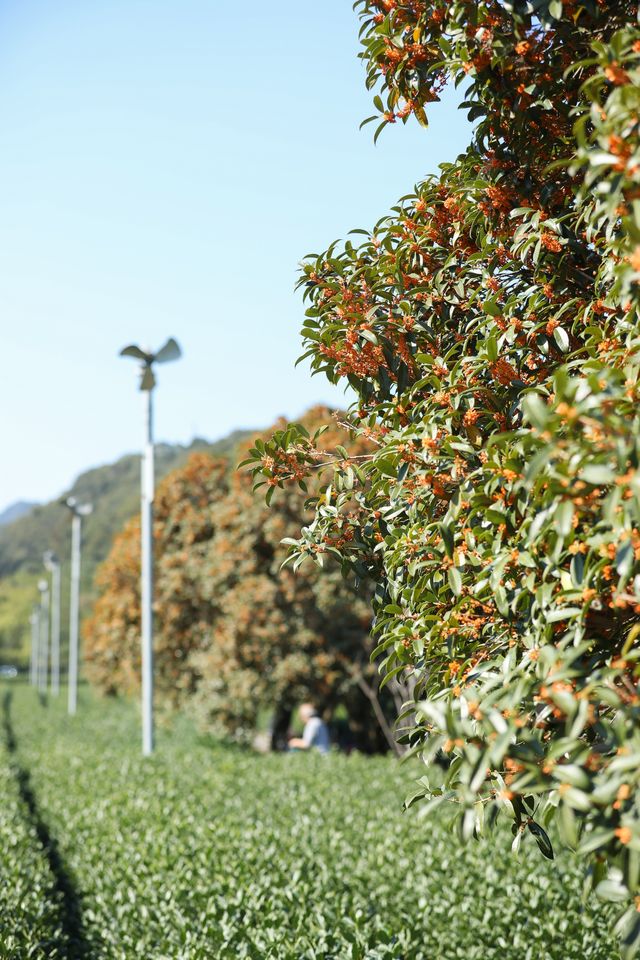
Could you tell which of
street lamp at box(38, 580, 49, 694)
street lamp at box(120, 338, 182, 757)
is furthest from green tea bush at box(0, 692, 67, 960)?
street lamp at box(38, 580, 49, 694)

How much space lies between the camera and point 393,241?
314cm

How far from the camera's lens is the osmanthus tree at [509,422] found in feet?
6.05

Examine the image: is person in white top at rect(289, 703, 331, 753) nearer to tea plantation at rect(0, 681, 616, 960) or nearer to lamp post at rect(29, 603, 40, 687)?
tea plantation at rect(0, 681, 616, 960)

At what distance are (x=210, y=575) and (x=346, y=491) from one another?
1099 centimetres

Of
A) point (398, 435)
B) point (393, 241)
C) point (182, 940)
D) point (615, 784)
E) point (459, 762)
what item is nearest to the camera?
point (615, 784)

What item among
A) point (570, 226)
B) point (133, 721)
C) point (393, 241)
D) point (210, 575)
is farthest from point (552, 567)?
point (133, 721)

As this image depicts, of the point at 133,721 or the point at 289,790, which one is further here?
the point at 133,721

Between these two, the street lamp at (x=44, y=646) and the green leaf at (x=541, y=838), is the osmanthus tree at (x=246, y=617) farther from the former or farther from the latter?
the street lamp at (x=44, y=646)

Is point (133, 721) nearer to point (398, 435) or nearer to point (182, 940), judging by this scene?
point (182, 940)

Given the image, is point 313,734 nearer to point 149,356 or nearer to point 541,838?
point 149,356

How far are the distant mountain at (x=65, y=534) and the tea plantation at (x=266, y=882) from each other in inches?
2215

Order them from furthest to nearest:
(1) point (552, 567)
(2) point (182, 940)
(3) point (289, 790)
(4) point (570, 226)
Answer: (3) point (289, 790) < (2) point (182, 940) < (4) point (570, 226) < (1) point (552, 567)

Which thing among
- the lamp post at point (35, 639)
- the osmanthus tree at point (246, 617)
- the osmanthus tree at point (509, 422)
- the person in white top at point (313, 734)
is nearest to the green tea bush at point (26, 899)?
the osmanthus tree at point (509, 422)

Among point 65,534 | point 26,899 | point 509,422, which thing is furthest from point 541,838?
point 65,534
